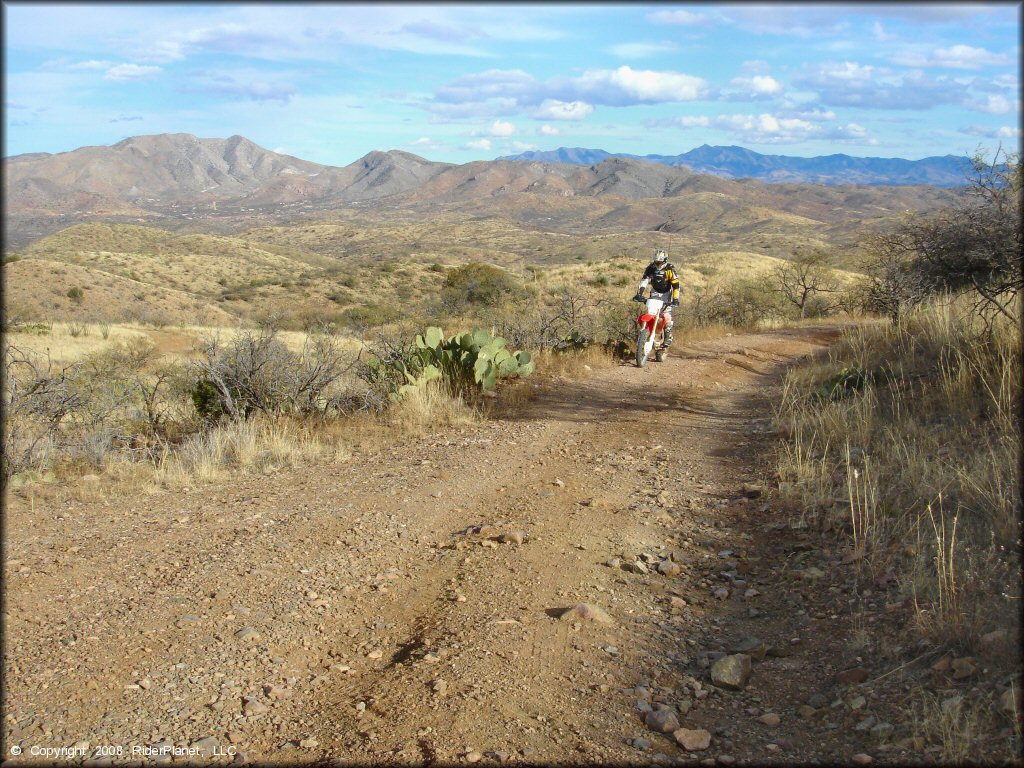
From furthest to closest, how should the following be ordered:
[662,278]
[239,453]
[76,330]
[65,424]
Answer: [76,330] < [662,278] < [65,424] < [239,453]

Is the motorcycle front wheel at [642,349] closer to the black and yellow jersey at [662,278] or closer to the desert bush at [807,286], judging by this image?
the black and yellow jersey at [662,278]

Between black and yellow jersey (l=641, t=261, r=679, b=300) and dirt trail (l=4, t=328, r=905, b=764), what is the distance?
6114 mm

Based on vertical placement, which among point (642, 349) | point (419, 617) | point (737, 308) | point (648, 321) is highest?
point (648, 321)

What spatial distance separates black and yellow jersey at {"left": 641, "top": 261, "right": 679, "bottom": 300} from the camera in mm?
12734

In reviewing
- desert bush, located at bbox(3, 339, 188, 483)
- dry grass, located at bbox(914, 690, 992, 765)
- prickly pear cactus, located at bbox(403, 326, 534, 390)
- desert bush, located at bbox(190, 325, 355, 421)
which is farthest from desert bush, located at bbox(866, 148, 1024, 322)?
desert bush, located at bbox(3, 339, 188, 483)

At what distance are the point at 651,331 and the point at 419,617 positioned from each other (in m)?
8.87

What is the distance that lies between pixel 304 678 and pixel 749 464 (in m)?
4.53

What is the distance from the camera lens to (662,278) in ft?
41.9

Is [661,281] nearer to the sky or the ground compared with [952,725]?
nearer to the sky

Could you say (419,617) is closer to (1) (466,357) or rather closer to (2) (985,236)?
(2) (985,236)

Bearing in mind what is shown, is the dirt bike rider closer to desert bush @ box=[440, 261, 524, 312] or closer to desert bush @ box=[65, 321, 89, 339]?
desert bush @ box=[440, 261, 524, 312]

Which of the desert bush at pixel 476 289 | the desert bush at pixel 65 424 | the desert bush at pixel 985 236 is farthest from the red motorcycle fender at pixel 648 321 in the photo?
the desert bush at pixel 476 289

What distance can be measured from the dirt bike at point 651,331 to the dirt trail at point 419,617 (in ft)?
17.4

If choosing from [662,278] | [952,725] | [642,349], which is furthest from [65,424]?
[662,278]
